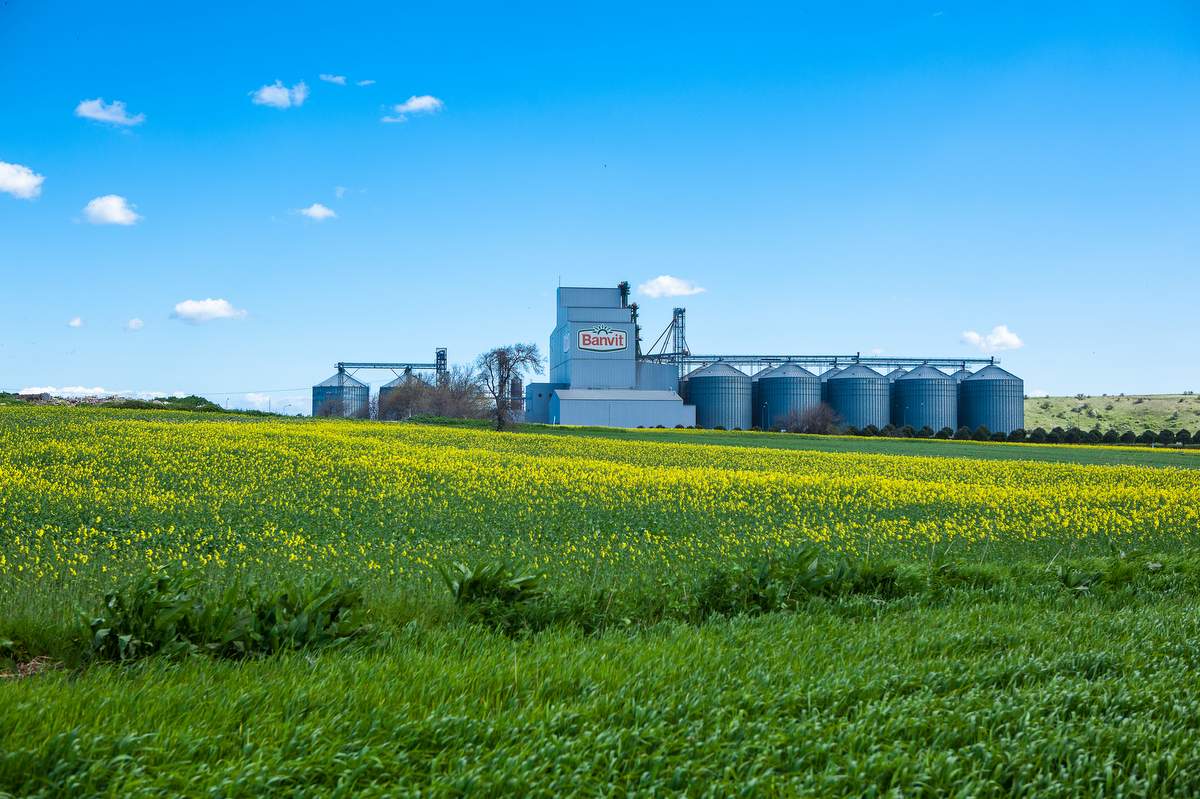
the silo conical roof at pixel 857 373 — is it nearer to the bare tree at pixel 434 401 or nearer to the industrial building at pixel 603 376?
the industrial building at pixel 603 376

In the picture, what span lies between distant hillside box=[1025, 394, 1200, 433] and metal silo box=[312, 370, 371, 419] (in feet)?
265

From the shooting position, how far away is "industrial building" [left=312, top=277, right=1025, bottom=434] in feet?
222

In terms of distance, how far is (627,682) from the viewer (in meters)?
3.99

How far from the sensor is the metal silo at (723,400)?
231ft

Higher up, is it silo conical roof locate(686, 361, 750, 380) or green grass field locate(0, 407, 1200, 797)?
silo conical roof locate(686, 361, 750, 380)

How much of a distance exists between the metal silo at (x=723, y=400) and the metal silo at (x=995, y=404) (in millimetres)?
20324

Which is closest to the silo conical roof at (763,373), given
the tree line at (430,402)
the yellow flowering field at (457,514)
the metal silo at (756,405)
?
the metal silo at (756,405)

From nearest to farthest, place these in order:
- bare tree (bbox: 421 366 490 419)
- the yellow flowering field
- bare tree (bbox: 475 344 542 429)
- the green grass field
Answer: the green grass field, the yellow flowering field, bare tree (bbox: 475 344 542 429), bare tree (bbox: 421 366 490 419)

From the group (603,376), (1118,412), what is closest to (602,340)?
(603,376)

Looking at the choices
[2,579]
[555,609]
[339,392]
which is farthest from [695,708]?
[339,392]

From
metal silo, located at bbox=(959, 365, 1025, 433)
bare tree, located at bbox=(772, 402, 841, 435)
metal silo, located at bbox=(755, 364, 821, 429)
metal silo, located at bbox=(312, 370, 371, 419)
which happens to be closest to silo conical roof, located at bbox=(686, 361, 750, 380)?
metal silo, located at bbox=(755, 364, 821, 429)

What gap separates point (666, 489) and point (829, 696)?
32.2 ft

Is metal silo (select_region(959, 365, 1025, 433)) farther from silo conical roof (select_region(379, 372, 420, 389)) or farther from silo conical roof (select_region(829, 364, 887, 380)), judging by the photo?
silo conical roof (select_region(379, 372, 420, 389))

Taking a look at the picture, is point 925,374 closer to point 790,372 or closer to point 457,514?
point 790,372
